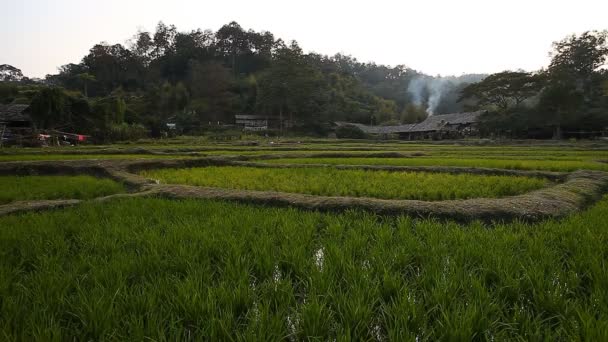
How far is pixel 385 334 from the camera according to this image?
76.3 inches

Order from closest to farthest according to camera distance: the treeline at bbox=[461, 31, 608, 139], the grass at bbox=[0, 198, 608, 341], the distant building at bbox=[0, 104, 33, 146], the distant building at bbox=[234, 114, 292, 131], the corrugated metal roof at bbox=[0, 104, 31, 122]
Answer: the grass at bbox=[0, 198, 608, 341] → the distant building at bbox=[0, 104, 33, 146] → the corrugated metal roof at bbox=[0, 104, 31, 122] → the treeline at bbox=[461, 31, 608, 139] → the distant building at bbox=[234, 114, 292, 131]

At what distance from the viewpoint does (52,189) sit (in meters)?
6.61

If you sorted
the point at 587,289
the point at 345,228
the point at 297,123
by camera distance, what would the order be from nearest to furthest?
the point at 587,289 < the point at 345,228 < the point at 297,123

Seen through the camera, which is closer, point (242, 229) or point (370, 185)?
point (242, 229)

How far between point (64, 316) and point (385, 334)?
1732 mm

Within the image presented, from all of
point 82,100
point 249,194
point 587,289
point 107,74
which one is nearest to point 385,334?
point 587,289

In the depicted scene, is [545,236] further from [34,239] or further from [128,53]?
[128,53]

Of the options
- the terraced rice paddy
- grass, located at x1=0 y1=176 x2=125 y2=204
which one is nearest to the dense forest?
grass, located at x1=0 y1=176 x2=125 y2=204

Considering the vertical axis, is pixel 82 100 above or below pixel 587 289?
above

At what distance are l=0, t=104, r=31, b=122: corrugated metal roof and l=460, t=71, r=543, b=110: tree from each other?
40201 mm

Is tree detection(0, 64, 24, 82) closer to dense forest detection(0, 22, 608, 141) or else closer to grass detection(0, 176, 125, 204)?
dense forest detection(0, 22, 608, 141)

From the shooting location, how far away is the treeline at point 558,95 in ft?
98.4

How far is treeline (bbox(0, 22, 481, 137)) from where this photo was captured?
1763 inches

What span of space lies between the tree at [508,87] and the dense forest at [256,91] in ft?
0.31
